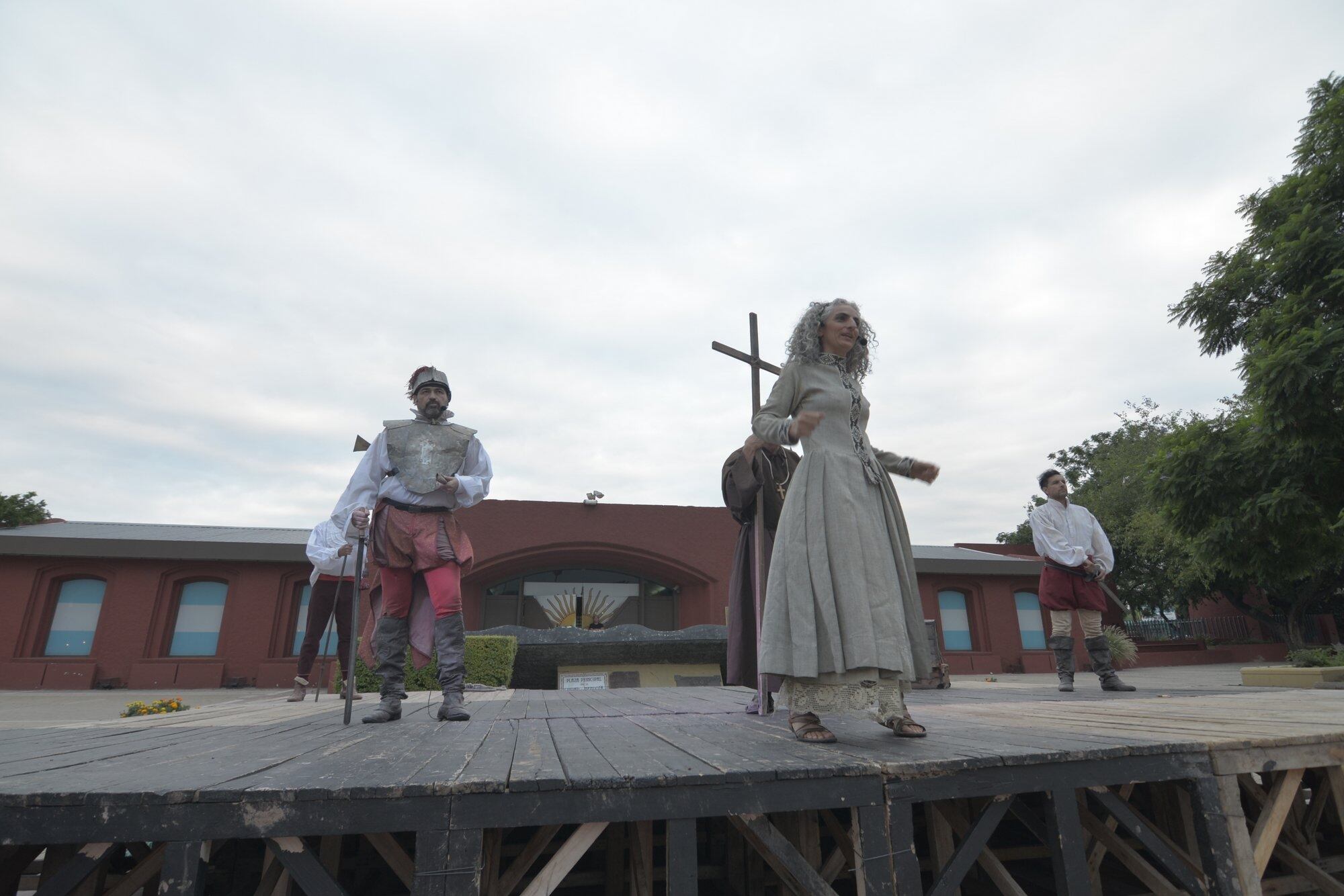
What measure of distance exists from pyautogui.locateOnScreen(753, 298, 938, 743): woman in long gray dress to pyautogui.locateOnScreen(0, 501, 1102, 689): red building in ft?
41.2

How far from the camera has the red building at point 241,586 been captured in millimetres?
13922

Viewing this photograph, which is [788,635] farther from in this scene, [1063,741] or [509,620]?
[509,620]

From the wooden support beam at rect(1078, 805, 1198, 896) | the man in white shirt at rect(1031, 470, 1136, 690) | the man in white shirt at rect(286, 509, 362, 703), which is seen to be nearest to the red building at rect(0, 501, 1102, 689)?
the man in white shirt at rect(286, 509, 362, 703)

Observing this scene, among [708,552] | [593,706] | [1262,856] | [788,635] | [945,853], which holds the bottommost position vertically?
[945,853]

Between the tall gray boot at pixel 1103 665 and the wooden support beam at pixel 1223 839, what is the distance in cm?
383

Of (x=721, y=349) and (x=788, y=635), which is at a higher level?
(x=721, y=349)

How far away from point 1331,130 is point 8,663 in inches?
1002

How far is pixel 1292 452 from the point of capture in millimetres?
10039

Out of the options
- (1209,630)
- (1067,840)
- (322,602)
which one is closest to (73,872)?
(1067,840)

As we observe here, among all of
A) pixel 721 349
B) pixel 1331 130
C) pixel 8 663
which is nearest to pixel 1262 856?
pixel 721 349

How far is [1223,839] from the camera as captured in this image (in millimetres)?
2119

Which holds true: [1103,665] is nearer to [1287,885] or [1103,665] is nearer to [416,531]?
[1287,885]

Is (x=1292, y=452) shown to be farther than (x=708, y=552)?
No

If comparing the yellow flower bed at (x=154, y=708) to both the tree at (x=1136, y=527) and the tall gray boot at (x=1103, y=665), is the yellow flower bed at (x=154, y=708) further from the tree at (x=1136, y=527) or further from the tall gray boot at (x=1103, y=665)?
the tree at (x=1136, y=527)
